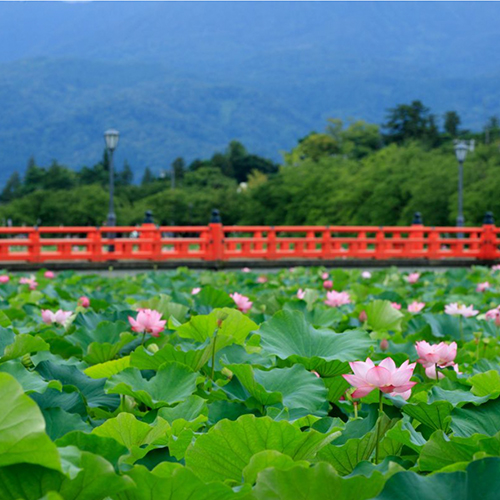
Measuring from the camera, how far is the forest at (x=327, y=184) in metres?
48.1

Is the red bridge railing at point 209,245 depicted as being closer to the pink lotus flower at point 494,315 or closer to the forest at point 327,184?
the pink lotus flower at point 494,315

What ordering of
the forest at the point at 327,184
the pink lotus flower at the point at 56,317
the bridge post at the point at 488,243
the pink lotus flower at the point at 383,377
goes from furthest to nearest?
the forest at the point at 327,184
the bridge post at the point at 488,243
the pink lotus flower at the point at 56,317
the pink lotus flower at the point at 383,377

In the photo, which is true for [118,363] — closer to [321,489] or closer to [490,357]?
[321,489]

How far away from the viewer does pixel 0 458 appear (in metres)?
0.91

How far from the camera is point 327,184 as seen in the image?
211ft

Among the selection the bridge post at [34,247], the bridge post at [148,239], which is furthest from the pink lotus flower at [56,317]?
the bridge post at [148,239]

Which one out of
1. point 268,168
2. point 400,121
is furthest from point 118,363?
point 268,168

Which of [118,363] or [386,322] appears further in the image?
[386,322]

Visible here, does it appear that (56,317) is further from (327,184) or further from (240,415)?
(327,184)

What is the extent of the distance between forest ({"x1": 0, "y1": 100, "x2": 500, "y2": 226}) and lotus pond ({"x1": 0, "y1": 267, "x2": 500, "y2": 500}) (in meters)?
41.0

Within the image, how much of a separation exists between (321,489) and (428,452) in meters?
0.33

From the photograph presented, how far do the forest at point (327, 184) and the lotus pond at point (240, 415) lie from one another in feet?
→ 135

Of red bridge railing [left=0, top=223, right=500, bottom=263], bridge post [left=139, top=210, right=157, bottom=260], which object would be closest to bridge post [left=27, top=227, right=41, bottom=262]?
red bridge railing [left=0, top=223, right=500, bottom=263]

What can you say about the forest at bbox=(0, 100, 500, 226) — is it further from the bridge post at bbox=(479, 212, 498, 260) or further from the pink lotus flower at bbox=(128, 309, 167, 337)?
the pink lotus flower at bbox=(128, 309, 167, 337)
